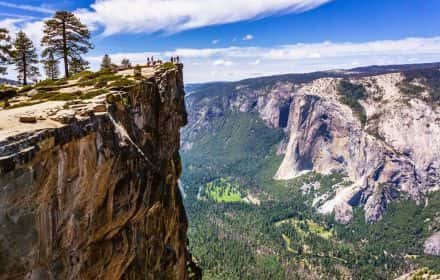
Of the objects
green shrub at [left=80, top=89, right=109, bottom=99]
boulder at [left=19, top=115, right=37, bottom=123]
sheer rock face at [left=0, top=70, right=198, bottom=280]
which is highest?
green shrub at [left=80, top=89, right=109, bottom=99]

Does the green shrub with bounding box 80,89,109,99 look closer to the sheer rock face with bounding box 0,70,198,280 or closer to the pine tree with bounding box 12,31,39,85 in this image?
the sheer rock face with bounding box 0,70,198,280

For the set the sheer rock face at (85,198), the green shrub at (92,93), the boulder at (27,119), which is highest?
the green shrub at (92,93)

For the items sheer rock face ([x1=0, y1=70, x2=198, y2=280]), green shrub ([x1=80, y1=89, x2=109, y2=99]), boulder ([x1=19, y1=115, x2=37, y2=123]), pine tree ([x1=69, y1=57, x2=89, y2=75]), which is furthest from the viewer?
pine tree ([x1=69, y1=57, x2=89, y2=75])

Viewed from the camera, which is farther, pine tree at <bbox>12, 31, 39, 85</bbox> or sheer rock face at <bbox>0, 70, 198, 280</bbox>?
pine tree at <bbox>12, 31, 39, 85</bbox>

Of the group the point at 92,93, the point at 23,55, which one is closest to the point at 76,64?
the point at 23,55

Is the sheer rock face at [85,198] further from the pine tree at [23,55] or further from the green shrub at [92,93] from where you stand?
the pine tree at [23,55]

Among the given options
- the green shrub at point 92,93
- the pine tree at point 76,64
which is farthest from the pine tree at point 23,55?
the green shrub at point 92,93

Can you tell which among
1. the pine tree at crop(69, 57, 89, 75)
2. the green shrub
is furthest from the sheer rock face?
the pine tree at crop(69, 57, 89, 75)

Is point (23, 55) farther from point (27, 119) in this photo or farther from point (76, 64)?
point (27, 119)

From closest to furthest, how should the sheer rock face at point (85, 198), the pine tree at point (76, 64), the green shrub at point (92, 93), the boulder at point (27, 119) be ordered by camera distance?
the sheer rock face at point (85, 198) < the boulder at point (27, 119) < the green shrub at point (92, 93) < the pine tree at point (76, 64)
